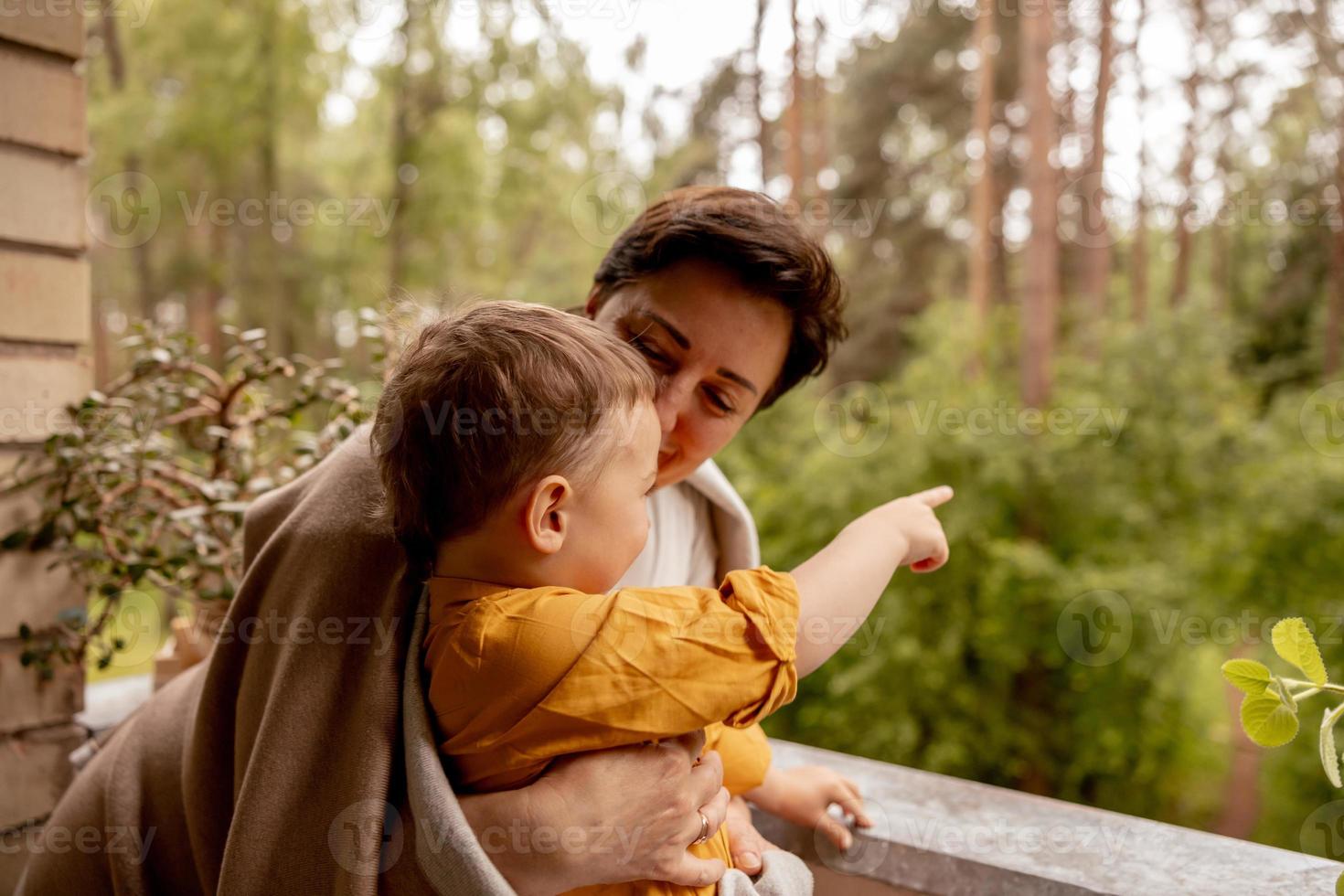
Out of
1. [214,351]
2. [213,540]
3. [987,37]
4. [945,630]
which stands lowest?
[945,630]

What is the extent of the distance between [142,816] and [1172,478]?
571 cm

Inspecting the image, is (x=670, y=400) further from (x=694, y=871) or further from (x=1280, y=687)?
(x=1280, y=687)

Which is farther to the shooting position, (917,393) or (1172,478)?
(917,393)

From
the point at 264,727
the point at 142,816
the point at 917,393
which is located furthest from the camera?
the point at 917,393

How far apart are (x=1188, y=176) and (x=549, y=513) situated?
46.2 ft

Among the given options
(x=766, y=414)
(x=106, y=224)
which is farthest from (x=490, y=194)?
(x=766, y=414)

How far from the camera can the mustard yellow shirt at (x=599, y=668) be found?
1.00 meters

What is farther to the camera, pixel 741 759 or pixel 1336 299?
pixel 1336 299

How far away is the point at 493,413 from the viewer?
3.47 ft

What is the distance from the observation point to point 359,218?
9508 millimetres

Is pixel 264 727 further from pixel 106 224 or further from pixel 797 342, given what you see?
pixel 106 224

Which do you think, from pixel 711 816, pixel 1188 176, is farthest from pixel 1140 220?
pixel 711 816

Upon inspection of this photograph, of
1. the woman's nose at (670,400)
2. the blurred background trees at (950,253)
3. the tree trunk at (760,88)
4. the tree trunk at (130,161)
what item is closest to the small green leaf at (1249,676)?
the woman's nose at (670,400)

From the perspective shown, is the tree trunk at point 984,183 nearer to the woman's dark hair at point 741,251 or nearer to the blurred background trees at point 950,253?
the blurred background trees at point 950,253
